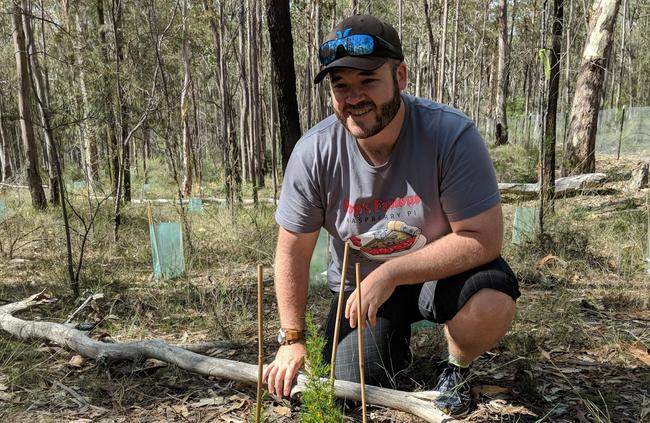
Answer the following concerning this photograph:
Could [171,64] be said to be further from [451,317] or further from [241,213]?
[451,317]

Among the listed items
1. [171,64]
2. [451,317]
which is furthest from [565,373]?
[171,64]

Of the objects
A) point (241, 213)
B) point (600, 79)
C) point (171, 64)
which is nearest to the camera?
point (241, 213)

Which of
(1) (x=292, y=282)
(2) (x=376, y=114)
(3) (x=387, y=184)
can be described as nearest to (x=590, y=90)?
(3) (x=387, y=184)

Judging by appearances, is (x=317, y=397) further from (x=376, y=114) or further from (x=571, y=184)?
(x=571, y=184)

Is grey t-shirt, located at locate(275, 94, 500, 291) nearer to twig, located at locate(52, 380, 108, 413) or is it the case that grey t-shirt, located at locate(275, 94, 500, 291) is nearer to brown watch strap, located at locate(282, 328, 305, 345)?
brown watch strap, located at locate(282, 328, 305, 345)

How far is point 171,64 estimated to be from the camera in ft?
55.5

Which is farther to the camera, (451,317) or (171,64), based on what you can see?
(171,64)

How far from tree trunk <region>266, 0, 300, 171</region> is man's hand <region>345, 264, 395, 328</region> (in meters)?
2.49

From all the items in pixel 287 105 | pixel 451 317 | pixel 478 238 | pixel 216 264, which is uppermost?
pixel 287 105

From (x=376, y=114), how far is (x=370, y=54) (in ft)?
0.64

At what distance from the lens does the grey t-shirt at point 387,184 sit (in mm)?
1763

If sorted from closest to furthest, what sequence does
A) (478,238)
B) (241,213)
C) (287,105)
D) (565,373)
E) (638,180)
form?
(478,238) < (565,373) < (287,105) < (241,213) < (638,180)

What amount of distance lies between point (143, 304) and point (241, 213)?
2824 millimetres

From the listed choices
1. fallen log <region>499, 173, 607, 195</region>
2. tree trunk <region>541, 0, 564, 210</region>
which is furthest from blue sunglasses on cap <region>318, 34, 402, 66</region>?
fallen log <region>499, 173, 607, 195</region>
